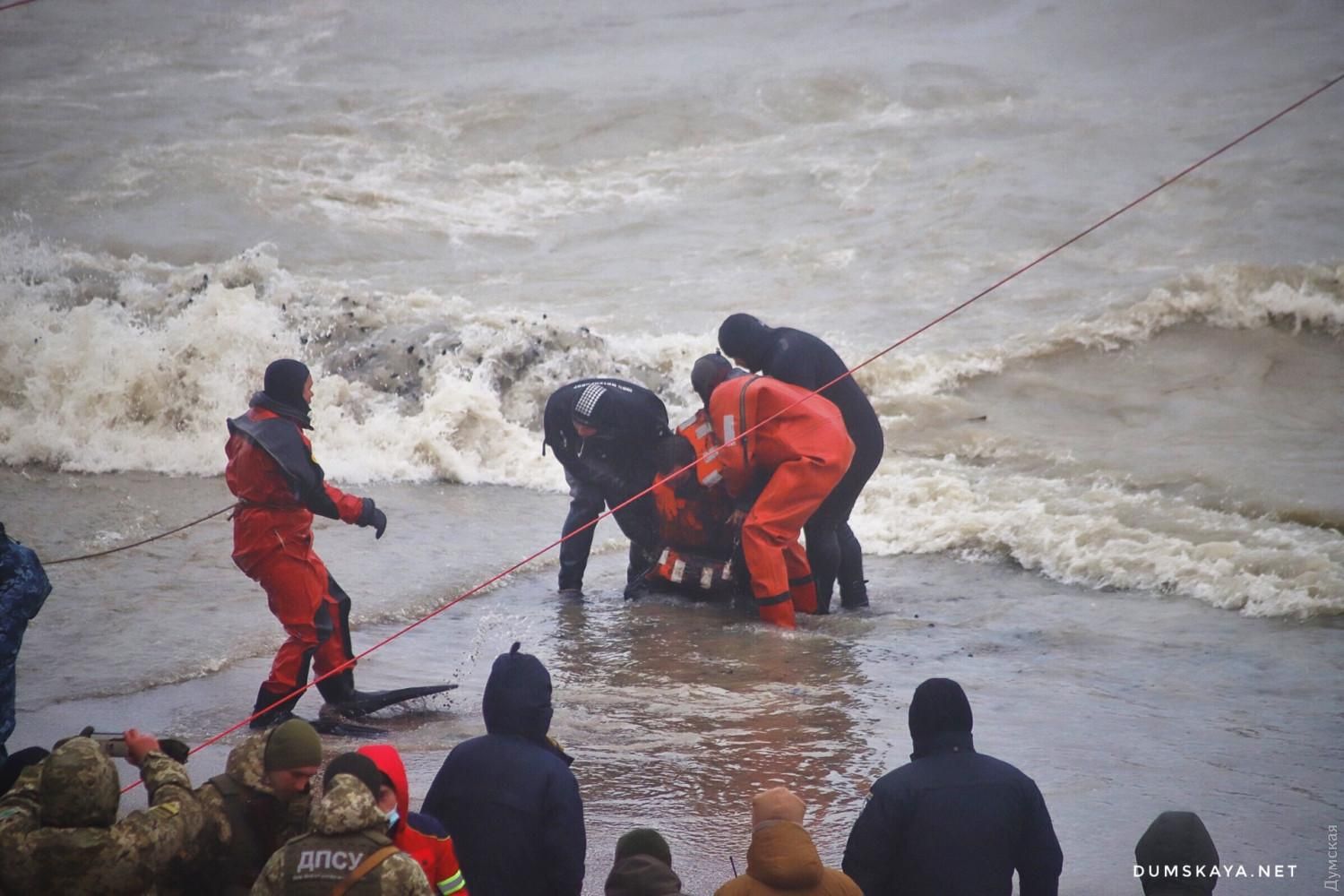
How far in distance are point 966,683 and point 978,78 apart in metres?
23.2

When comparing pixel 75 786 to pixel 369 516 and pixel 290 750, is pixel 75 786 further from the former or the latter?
pixel 369 516

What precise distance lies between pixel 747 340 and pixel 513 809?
4914mm

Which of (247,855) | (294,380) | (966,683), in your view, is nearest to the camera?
(247,855)

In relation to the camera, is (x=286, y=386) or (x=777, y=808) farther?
(x=286, y=386)

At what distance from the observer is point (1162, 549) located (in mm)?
9898

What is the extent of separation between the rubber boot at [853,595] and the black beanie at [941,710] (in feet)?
16.6

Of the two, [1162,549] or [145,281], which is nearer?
[1162,549]

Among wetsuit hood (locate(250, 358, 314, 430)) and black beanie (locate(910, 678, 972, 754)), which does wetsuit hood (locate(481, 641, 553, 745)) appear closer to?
black beanie (locate(910, 678, 972, 754))

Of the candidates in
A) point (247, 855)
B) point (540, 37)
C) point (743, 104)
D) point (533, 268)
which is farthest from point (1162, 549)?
point (540, 37)

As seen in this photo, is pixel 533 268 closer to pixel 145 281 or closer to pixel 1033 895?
pixel 145 281

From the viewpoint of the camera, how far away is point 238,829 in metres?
3.94

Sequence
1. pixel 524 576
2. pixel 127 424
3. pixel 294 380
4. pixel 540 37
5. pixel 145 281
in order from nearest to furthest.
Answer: pixel 294 380
pixel 524 576
pixel 127 424
pixel 145 281
pixel 540 37

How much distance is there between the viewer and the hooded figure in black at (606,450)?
343 inches

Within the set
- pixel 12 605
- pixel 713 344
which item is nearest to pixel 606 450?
pixel 12 605
